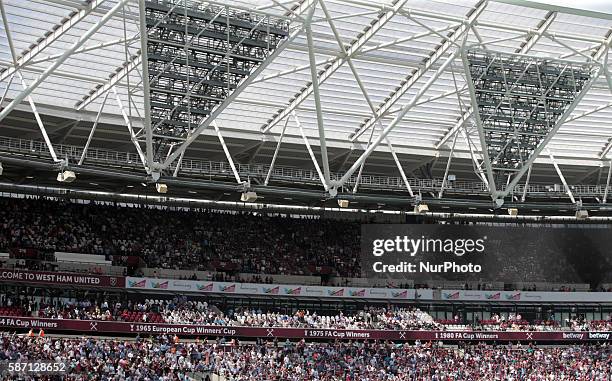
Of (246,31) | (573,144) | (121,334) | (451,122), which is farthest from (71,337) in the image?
(573,144)

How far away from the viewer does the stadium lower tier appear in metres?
40.0

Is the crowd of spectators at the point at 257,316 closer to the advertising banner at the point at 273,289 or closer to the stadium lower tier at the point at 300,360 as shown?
the advertising banner at the point at 273,289

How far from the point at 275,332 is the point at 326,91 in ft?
45.3

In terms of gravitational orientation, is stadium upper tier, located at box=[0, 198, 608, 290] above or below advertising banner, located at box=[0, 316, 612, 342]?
above

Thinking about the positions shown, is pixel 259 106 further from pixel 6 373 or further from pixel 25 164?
pixel 6 373

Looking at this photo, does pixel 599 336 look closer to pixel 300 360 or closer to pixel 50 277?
pixel 300 360

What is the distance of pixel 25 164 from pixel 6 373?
471 inches

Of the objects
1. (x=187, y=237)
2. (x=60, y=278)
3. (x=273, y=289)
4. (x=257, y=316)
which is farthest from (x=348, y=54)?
(x=187, y=237)


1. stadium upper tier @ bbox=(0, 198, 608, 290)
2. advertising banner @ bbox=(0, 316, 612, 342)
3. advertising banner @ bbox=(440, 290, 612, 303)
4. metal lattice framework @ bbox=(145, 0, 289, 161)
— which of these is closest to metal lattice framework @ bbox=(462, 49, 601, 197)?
metal lattice framework @ bbox=(145, 0, 289, 161)

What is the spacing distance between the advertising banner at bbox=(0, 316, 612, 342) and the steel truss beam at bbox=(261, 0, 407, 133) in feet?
38.5

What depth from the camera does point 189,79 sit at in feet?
127

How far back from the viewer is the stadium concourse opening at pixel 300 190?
40.0 metres

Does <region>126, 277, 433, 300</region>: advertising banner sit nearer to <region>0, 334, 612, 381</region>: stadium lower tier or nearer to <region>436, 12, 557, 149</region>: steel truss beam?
<region>0, 334, 612, 381</region>: stadium lower tier

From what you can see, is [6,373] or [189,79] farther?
[189,79]
